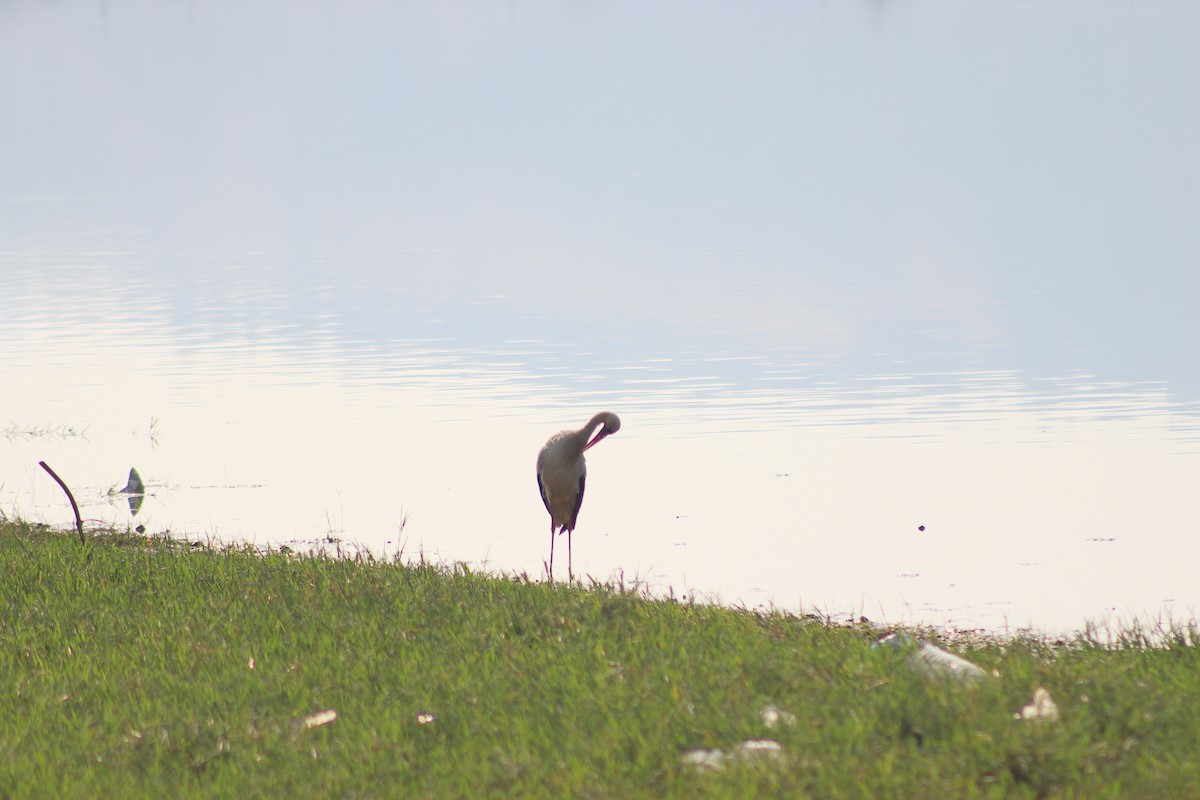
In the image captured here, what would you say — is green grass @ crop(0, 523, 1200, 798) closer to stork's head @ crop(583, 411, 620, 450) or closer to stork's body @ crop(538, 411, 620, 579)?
stork's body @ crop(538, 411, 620, 579)

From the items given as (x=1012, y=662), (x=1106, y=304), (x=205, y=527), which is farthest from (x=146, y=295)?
(x=1012, y=662)

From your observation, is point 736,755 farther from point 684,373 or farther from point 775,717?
point 684,373

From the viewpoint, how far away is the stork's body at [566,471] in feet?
44.5

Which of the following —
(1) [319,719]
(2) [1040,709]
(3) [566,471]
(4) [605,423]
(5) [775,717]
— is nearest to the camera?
(2) [1040,709]

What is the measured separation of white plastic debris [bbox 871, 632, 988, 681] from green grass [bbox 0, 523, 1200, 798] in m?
0.12

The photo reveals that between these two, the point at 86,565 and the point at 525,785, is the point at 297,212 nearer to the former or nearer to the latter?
the point at 86,565

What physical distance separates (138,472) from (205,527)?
2.92 meters

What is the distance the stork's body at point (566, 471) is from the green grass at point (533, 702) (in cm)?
361

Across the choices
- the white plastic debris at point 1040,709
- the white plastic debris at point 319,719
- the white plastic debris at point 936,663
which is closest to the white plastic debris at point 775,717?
the white plastic debris at point 936,663

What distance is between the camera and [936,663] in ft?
23.2

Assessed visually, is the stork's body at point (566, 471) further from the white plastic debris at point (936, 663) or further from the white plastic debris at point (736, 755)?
the white plastic debris at point (736, 755)

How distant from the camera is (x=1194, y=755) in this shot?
588cm

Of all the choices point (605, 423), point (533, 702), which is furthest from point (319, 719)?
point (605, 423)

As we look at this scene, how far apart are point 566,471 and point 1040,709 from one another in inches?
296
